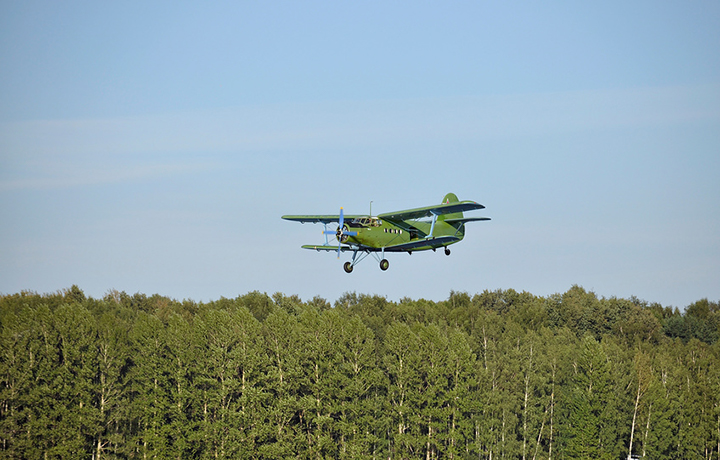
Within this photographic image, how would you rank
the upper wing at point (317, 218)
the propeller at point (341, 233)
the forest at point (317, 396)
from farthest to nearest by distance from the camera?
the forest at point (317, 396) < the upper wing at point (317, 218) < the propeller at point (341, 233)

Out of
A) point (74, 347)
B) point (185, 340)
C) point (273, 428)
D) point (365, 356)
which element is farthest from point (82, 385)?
point (365, 356)

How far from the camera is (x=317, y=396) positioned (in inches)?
3398

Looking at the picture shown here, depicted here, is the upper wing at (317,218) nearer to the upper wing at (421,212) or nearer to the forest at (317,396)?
the upper wing at (421,212)

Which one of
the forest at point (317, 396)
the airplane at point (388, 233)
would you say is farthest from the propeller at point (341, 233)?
the forest at point (317, 396)

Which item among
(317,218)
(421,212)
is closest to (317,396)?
(317,218)

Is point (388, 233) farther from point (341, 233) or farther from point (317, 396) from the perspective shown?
point (317, 396)

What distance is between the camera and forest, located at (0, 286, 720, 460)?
275 feet

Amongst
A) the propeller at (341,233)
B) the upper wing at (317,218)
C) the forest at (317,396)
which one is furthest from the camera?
the forest at (317,396)

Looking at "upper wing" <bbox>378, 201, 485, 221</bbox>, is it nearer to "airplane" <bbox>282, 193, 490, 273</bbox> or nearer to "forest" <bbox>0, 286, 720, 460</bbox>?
"airplane" <bbox>282, 193, 490, 273</bbox>

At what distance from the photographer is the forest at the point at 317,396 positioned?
83.8m

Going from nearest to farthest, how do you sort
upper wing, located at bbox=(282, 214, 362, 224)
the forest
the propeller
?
1. the propeller
2. upper wing, located at bbox=(282, 214, 362, 224)
3. the forest

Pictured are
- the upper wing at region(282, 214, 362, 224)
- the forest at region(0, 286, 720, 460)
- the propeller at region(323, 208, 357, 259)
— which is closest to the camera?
the propeller at region(323, 208, 357, 259)

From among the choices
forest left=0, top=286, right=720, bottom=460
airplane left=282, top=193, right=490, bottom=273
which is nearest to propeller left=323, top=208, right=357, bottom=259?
airplane left=282, top=193, right=490, bottom=273

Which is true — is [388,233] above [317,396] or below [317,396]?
above
